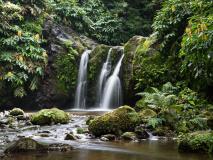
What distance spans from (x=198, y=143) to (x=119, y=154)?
1533mm

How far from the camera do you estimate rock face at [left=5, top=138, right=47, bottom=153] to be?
12.9ft

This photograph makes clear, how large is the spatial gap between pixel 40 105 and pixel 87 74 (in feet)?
12.8

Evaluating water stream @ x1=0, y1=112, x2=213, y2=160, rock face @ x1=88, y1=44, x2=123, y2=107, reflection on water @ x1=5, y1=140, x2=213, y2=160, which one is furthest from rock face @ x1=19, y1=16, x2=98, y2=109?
reflection on water @ x1=5, y1=140, x2=213, y2=160

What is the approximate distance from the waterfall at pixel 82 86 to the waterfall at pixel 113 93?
6.31 ft

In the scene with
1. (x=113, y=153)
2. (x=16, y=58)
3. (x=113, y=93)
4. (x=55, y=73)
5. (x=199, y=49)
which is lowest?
(x=113, y=153)

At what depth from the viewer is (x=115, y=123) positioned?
5922 millimetres

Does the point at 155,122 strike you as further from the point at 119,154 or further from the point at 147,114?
the point at 119,154

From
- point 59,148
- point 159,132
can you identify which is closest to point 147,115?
point 159,132

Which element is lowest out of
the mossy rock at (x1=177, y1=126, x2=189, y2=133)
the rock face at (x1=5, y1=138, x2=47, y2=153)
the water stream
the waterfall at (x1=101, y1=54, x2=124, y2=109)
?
the water stream

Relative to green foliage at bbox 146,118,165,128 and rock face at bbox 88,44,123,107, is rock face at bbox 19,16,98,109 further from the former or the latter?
green foliage at bbox 146,118,165,128

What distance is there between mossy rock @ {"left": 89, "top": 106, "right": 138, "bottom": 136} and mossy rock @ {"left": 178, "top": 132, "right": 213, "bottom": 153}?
194cm

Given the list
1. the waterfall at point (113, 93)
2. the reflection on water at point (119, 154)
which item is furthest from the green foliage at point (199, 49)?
the waterfall at point (113, 93)

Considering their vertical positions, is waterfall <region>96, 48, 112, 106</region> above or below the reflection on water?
above

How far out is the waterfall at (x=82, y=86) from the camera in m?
15.1
